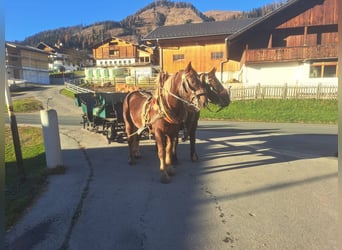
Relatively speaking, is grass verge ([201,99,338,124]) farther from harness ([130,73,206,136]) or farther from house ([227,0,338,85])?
harness ([130,73,206,136])

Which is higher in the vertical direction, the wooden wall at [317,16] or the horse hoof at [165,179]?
the wooden wall at [317,16]

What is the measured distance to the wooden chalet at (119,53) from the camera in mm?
67562

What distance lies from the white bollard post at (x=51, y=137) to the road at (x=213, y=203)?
2.37 feet

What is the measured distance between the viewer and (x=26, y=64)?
54656mm

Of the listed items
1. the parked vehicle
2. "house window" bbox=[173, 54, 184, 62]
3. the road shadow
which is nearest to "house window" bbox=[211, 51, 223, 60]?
"house window" bbox=[173, 54, 184, 62]

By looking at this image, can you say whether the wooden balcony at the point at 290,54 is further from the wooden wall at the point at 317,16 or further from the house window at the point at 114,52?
the house window at the point at 114,52

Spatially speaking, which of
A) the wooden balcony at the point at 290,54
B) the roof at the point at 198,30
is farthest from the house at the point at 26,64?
the wooden balcony at the point at 290,54

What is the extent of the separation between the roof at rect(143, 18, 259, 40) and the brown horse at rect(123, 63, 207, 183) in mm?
30685

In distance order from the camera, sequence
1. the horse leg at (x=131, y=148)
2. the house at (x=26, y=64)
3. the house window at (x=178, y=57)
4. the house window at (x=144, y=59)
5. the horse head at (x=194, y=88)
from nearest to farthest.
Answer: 1. the horse head at (x=194, y=88)
2. the horse leg at (x=131, y=148)
3. the house window at (x=178, y=57)
4. the house at (x=26, y=64)
5. the house window at (x=144, y=59)

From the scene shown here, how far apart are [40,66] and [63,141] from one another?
5705cm

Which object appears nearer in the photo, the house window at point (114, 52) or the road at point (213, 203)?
the road at point (213, 203)

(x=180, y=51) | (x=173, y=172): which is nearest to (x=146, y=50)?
(x=180, y=51)

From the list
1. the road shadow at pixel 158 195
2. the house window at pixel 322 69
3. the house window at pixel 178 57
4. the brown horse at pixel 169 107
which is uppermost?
the house window at pixel 178 57

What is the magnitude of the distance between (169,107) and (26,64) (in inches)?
2311
